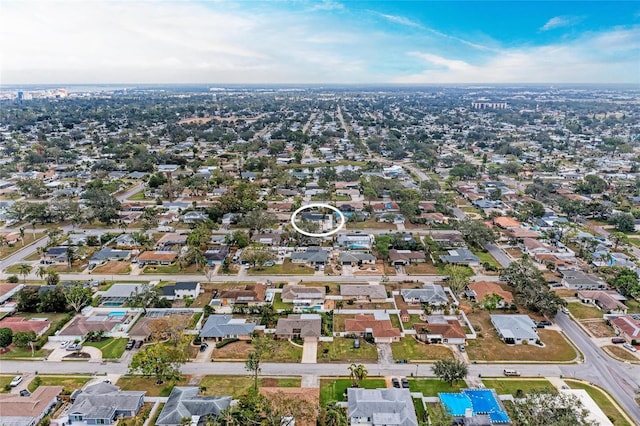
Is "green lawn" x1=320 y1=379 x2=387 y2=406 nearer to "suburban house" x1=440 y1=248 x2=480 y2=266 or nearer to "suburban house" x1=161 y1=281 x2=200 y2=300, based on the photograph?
"suburban house" x1=161 y1=281 x2=200 y2=300

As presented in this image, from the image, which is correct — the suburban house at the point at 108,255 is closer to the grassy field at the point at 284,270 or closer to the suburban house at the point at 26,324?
the suburban house at the point at 26,324

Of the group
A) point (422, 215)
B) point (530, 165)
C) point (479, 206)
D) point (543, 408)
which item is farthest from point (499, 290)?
point (530, 165)

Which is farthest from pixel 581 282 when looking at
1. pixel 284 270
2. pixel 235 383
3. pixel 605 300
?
pixel 235 383

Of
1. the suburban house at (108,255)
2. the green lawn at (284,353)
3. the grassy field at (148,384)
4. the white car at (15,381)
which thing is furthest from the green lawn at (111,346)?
the suburban house at (108,255)

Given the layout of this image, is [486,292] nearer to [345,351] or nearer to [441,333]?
[441,333]

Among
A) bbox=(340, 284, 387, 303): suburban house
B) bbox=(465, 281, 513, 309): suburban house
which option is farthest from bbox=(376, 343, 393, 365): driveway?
bbox=(465, 281, 513, 309): suburban house
